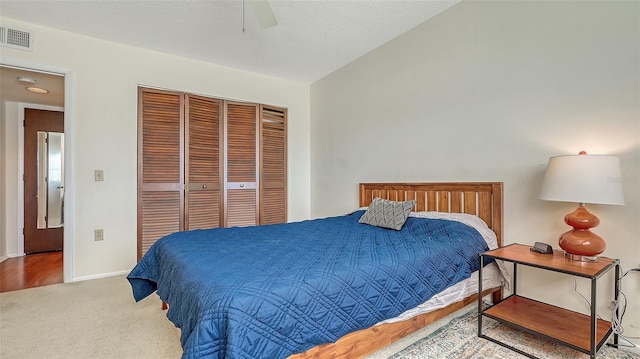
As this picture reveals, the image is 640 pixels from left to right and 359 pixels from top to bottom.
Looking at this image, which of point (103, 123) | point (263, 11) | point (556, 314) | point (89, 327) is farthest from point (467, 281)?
point (103, 123)

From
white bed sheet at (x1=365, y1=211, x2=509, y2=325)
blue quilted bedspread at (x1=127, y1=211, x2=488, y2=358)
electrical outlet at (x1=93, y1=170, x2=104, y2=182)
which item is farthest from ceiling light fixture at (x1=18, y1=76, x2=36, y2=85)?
white bed sheet at (x1=365, y1=211, x2=509, y2=325)

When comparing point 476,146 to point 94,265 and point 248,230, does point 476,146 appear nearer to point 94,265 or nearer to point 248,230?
point 248,230

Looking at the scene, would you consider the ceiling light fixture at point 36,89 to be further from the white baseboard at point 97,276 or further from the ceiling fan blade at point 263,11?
the ceiling fan blade at point 263,11

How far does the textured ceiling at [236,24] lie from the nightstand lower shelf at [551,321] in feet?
8.01

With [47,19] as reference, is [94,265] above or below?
below

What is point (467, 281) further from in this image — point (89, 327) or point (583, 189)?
point (89, 327)

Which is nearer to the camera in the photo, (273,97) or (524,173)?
(524,173)

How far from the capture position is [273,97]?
4.18 meters

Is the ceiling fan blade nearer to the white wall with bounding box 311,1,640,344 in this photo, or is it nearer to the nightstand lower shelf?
the white wall with bounding box 311,1,640,344

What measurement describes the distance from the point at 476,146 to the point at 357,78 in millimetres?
1758

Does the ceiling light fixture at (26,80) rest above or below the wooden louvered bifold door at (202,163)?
above

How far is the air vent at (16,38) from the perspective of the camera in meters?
2.60

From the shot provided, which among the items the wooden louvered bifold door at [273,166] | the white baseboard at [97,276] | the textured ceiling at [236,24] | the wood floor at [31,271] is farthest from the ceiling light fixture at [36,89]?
the wooden louvered bifold door at [273,166]

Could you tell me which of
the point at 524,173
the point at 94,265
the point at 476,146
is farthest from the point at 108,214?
the point at 524,173
